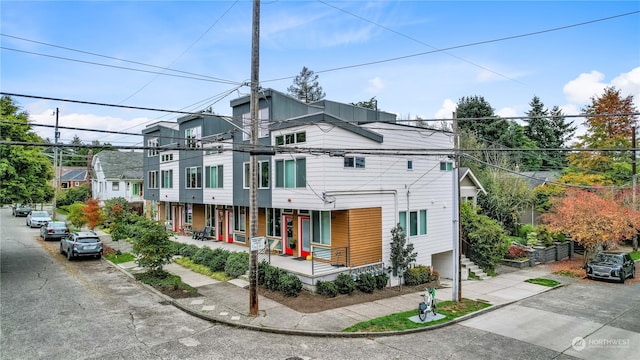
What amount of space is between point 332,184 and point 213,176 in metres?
12.0

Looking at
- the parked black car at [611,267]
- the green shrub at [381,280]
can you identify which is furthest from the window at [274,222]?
the parked black car at [611,267]

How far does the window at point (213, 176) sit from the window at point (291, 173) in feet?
23.8

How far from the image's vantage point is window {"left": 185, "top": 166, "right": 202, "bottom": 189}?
91.6 ft

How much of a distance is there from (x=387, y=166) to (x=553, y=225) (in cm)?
1363

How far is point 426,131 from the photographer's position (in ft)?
71.2

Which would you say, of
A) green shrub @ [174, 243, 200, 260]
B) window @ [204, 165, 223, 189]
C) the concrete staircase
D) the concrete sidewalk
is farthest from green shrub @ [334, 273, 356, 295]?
window @ [204, 165, 223, 189]

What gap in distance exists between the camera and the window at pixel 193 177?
91.6ft

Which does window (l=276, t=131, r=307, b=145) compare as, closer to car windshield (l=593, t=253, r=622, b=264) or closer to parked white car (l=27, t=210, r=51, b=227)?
Answer: car windshield (l=593, t=253, r=622, b=264)

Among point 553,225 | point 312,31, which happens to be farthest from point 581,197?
point 312,31

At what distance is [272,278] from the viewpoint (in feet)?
54.2

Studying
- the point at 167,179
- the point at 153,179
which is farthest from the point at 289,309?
the point at 153,179

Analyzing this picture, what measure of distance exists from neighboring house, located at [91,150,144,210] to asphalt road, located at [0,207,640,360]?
31.7 m

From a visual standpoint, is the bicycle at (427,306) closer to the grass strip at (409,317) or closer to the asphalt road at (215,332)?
the grass strip at (409,317)

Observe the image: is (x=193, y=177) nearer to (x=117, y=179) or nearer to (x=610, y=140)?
(x=117, y=179)
